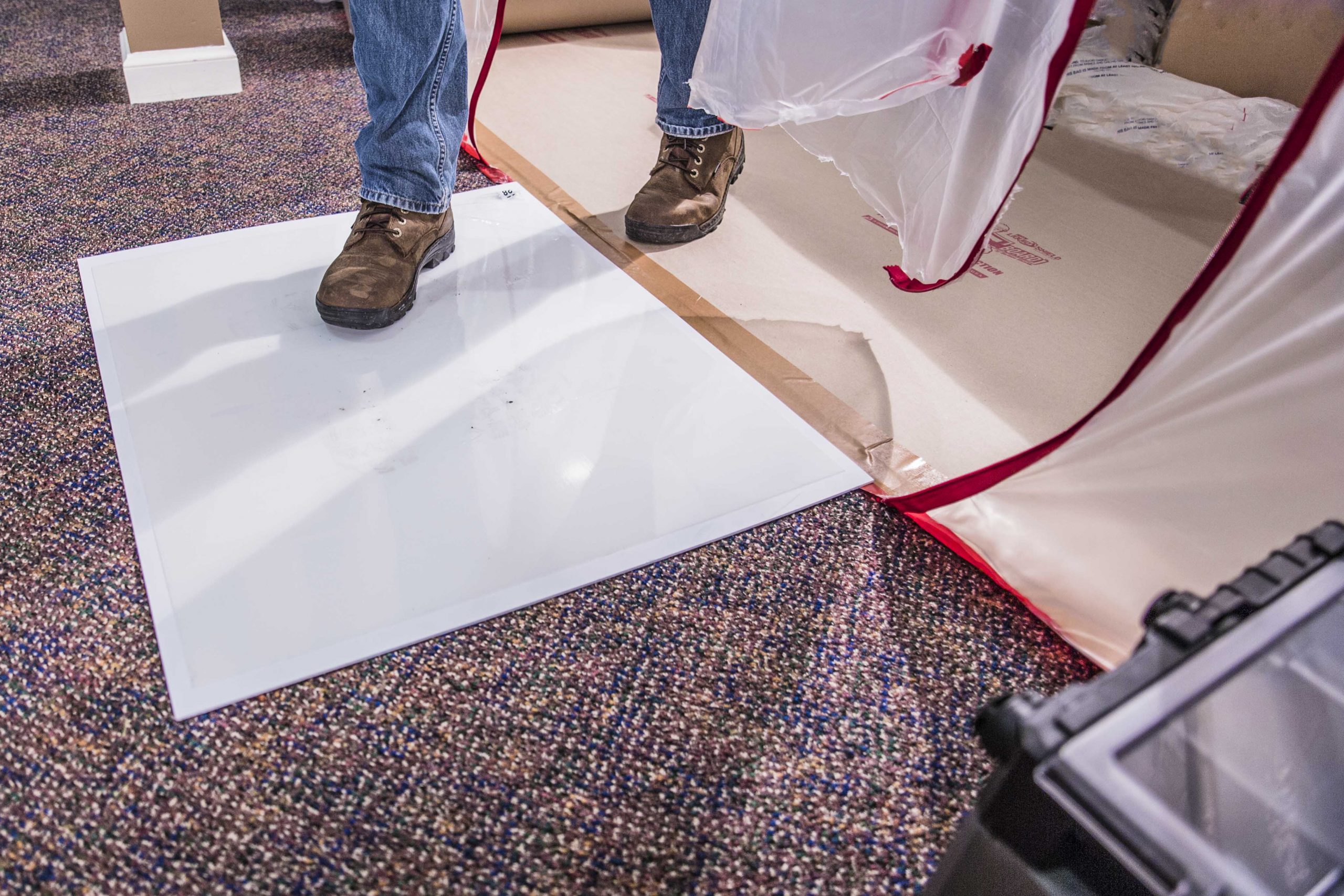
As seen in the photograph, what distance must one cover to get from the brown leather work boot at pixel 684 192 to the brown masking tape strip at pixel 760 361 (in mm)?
45

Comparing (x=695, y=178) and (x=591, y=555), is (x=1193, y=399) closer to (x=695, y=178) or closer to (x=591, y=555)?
(x=591, y=555)

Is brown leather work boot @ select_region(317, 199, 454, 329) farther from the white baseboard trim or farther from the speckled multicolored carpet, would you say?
the white baseboard trim

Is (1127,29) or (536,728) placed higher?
(1127,29)

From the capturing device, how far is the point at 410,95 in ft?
3.61

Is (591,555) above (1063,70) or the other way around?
the other way around

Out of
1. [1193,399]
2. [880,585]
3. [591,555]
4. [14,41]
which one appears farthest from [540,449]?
[14,41]

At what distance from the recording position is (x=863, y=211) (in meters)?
1.46

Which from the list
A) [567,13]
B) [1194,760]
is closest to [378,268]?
[1194,760]

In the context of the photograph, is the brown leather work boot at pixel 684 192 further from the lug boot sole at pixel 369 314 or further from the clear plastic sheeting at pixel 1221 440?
the clear plastic sheeting at pixel 1221 440

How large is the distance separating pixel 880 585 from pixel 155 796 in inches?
22.5

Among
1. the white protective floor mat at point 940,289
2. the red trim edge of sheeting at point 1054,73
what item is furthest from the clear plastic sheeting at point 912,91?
the white protective floor mat at point 940,289

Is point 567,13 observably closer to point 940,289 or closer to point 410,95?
point 410,95

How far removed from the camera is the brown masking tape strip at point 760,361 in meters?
0.96

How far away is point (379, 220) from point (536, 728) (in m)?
0.71
